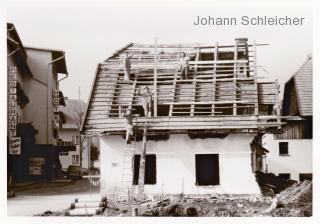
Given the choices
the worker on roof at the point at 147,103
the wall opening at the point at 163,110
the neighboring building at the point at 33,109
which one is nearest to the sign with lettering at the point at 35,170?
the neighboring building at the point at 33,109

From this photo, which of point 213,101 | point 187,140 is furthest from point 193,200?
point 213,101

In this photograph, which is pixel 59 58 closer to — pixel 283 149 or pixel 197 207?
pixel 197 207

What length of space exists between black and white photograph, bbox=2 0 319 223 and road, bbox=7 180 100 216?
0.10 feet

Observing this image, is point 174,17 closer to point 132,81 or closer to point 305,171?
point 132,81

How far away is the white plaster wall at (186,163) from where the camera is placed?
12.3 m

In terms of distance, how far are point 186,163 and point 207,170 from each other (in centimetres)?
47

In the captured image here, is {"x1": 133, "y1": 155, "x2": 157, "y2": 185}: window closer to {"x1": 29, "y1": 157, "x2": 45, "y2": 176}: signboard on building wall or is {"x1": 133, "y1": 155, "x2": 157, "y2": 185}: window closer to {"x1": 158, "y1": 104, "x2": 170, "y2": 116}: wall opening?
{"x1": 158, "y1": 104, "x2": 170, "y2": 116}: wall opening
